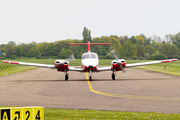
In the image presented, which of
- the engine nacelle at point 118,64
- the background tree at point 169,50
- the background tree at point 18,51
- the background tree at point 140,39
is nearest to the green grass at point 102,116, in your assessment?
the engine nacelle at point 118,64

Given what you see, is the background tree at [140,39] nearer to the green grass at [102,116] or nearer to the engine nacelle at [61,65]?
the engine nacelle at [61,65]

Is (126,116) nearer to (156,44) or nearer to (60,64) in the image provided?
(60,64)

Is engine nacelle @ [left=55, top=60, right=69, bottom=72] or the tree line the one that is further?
the tree line

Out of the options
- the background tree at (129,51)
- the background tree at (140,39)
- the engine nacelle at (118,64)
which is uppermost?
the background tree at (140,39)

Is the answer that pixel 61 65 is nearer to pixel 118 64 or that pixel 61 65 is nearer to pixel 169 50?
pixel 118 64

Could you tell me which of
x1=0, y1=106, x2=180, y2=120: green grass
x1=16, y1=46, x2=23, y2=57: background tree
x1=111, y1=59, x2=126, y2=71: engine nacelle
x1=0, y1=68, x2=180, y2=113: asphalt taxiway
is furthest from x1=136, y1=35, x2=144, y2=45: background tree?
x1=0, y1=106, x2=180, y2=120: green grass

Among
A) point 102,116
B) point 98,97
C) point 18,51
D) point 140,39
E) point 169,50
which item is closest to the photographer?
point 102,116

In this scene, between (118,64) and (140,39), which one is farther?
(140,39)

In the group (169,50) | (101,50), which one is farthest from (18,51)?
(169,50)

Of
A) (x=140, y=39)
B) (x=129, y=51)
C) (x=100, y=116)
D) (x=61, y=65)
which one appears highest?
(x=140, y=39)

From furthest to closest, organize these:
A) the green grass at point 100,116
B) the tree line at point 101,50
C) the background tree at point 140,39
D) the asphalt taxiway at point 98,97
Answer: the background tree at point 140,39
the tree line at point 101,50
the asphalt taxiway at point 98,97
the green grass at point 100,116

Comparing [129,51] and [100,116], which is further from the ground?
[129,51]

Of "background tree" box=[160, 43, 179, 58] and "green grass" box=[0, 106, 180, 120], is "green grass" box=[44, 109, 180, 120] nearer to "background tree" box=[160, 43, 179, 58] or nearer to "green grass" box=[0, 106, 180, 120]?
"green grass" box=[0, 106, 180, 120]

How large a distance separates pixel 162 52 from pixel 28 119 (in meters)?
102
